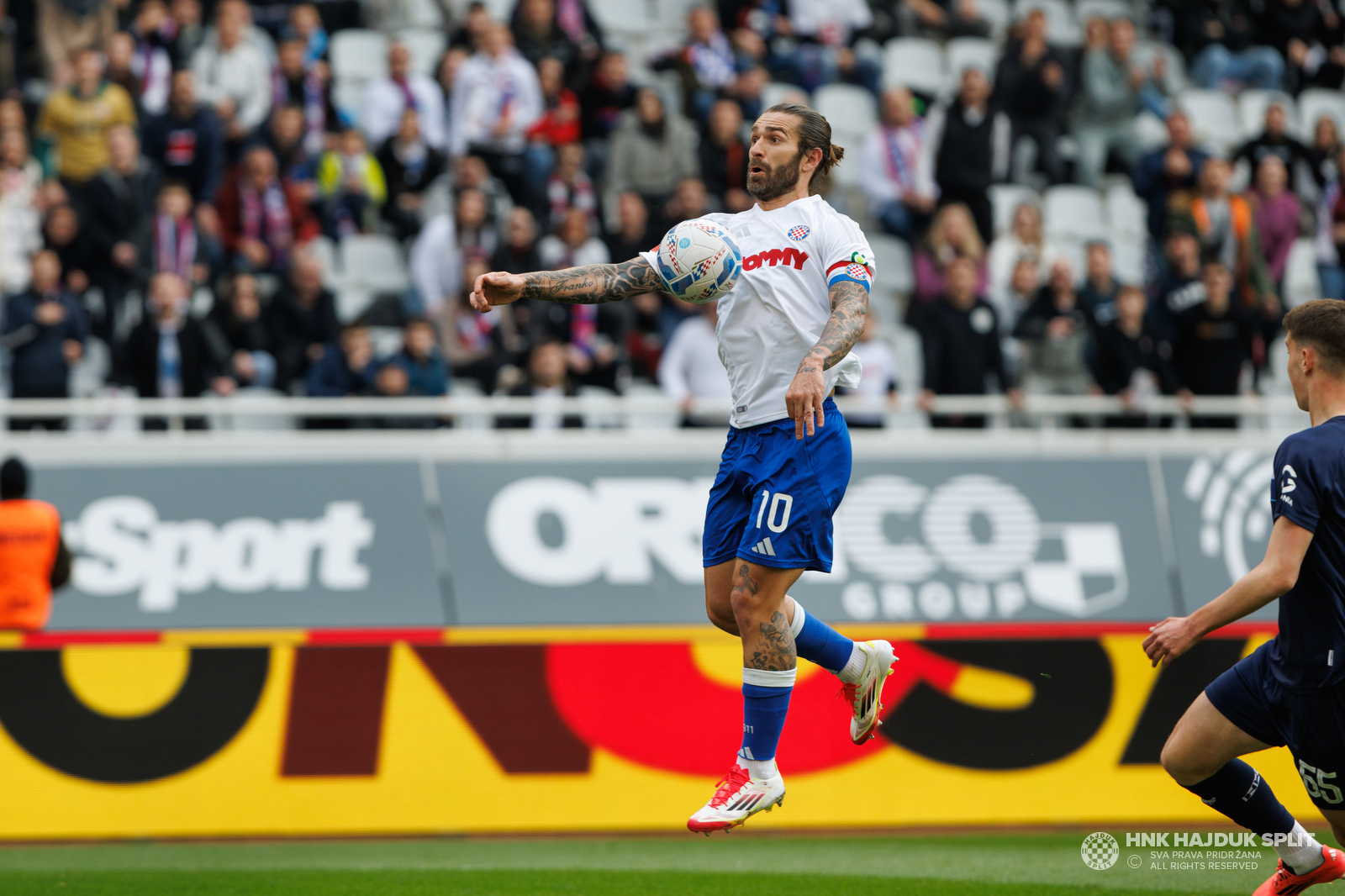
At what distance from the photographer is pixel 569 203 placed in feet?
44.2

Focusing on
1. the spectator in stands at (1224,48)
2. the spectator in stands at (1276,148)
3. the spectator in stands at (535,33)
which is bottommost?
the spectator in stands at (1276,148)

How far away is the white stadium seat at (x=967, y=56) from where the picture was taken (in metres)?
16.9

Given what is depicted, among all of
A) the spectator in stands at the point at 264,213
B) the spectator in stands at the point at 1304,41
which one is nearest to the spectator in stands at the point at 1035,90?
the spectator in stands at the point at 1304,41

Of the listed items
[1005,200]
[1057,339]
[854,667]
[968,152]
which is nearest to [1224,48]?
[1005,200]

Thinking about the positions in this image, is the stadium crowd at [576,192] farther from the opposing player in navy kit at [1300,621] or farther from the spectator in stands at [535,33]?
the opposing player in navy kit at [1300,621]

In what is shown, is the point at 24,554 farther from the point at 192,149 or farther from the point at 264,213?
the point at 192,149

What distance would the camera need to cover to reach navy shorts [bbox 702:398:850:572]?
5.89m

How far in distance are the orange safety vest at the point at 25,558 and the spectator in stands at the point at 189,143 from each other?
16.2ft

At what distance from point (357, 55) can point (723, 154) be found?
14.3 ft

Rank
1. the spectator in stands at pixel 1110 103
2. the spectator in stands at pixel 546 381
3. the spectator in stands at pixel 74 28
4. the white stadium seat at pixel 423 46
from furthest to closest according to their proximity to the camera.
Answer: the spectator in stands at pixel 1110 103 → the white stadium seat at pixel 423 46 → the spectator in stands at pixel 74 28 → the spectator in stands at pixel 546 381

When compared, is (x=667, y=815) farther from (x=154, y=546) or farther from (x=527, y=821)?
(x=154, y=546)

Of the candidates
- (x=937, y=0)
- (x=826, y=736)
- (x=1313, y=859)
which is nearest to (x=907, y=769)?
(x=826, y=736)

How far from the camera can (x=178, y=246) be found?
1289 cm

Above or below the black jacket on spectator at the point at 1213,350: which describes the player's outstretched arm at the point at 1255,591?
below
